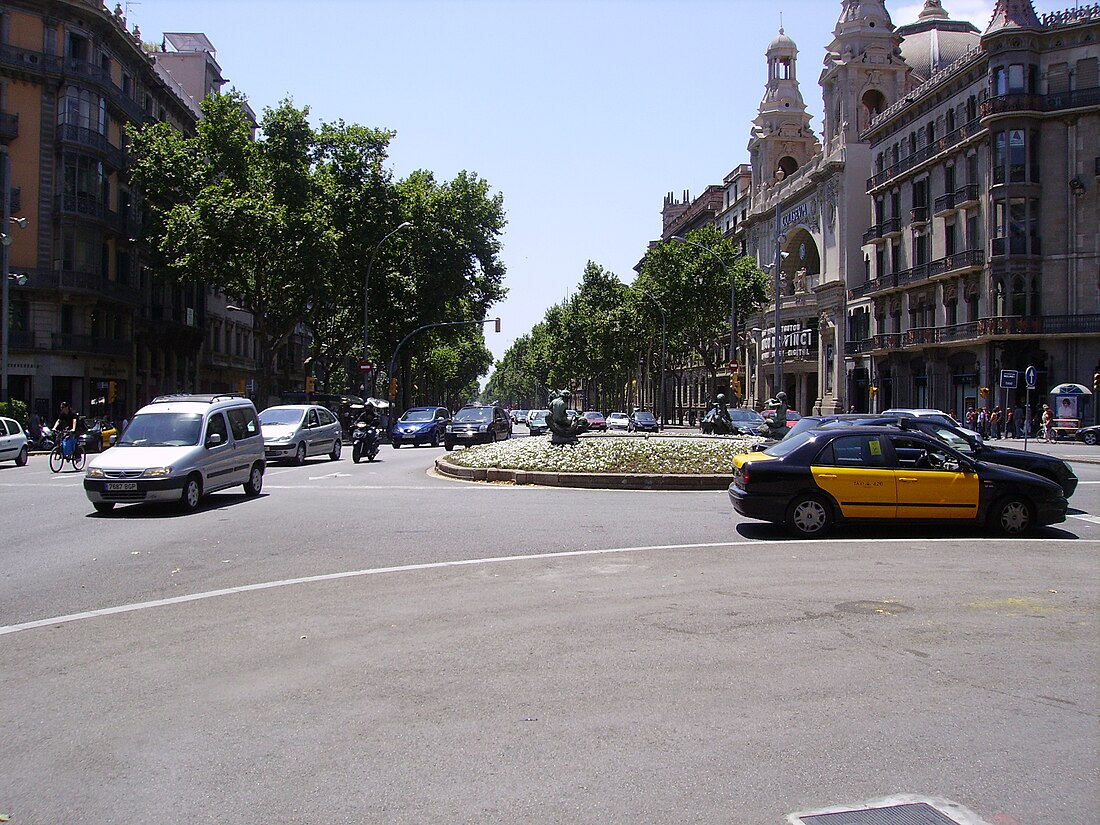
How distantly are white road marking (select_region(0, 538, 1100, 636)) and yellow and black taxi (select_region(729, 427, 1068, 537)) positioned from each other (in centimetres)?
37

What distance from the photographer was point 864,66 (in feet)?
205

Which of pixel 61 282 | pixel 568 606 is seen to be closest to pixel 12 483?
pixel 568 606

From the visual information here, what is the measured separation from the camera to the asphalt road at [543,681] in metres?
3.99

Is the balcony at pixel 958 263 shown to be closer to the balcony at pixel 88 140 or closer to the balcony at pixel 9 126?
the balcony at pixel 88 140

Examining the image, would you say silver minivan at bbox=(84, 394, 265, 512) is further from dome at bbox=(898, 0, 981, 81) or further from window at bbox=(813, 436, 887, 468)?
dome at bbox=(898, 0, 981, 81)

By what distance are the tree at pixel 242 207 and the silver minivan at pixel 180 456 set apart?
95.7ft

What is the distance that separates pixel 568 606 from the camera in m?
7.50

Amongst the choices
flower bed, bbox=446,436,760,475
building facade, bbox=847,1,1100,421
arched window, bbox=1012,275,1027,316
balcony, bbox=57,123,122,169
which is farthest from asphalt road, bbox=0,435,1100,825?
arched window, bbox=1012,275,1027,316

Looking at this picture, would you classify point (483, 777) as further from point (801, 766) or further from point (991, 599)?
point (991, 599)

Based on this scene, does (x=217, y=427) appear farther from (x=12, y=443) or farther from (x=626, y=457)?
(x=12, y=443)

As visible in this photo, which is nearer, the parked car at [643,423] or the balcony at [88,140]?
the balcony at [88,140]

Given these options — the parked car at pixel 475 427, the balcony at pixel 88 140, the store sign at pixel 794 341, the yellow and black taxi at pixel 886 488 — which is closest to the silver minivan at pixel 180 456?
the yellow and black taxi at pixel 886 488

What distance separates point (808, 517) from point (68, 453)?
19738mm

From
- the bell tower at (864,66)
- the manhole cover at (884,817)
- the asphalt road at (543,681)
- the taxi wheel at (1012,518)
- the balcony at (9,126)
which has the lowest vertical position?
the manhole cover at (884,817)
